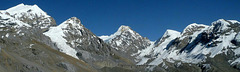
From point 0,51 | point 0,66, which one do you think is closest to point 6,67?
point 0,66

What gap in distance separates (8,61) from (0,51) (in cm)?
1164

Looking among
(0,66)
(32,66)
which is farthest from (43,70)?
(0,66)

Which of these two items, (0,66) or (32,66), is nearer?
(0,66)

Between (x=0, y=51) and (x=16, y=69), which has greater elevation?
(x=0, y=51)

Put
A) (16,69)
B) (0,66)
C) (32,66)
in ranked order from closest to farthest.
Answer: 1. (0,66)
2. (16,69)
3. (32,66)

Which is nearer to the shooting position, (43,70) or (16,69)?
(16,69)

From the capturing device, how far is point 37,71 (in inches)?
7333

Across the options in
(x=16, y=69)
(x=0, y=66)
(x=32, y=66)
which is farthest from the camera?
(x=32, y=66)

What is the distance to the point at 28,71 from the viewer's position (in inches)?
7096

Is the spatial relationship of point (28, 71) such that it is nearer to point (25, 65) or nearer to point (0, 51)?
point (25, 65)

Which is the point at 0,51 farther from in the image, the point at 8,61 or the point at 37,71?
the point at 37,71

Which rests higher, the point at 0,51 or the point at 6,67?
the point at 0,51

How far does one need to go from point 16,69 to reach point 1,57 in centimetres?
1141

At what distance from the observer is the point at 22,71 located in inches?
6983
